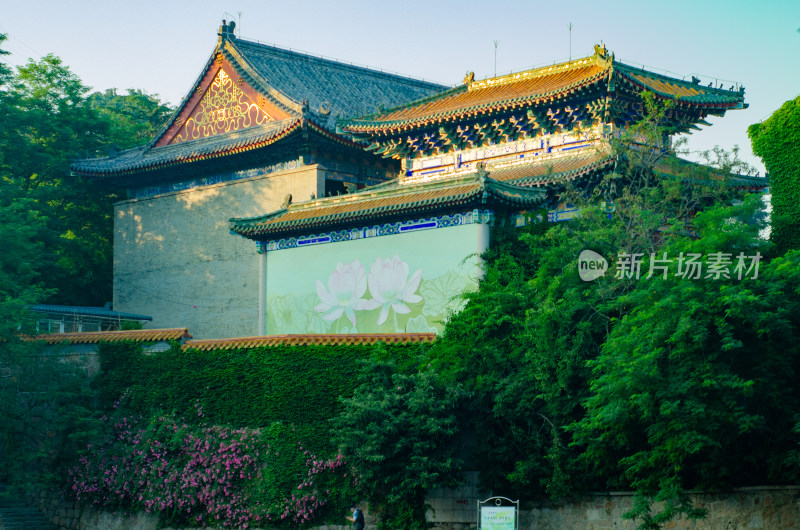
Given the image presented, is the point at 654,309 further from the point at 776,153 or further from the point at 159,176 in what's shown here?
the point at 159,176

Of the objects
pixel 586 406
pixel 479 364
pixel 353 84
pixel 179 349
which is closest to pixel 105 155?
pixel 353 84

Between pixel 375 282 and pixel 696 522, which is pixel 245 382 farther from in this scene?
pixel 696 522

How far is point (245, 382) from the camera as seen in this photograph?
830 inches

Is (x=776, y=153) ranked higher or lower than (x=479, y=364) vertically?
higher

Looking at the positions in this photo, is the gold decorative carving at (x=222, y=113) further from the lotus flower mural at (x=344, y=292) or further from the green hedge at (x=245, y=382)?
the green hedge at (x=245, y=382)

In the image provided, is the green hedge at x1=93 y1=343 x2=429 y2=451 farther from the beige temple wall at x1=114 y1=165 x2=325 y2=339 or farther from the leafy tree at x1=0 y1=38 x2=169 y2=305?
the leafy tree at x1=0 y1=38 x2=169 y2=305

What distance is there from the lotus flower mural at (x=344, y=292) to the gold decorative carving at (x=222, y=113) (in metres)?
6.99

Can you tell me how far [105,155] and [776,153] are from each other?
2039 centimetres

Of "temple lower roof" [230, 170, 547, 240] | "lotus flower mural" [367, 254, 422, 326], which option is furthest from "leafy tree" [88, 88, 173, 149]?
"lotus flower mural" [367, 254, 422, 326]

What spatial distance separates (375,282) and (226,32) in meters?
10.9

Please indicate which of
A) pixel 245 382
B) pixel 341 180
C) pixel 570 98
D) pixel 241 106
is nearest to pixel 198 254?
pixel 241 106

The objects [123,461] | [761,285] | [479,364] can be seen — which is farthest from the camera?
[123,461]

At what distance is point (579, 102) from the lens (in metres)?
22.5

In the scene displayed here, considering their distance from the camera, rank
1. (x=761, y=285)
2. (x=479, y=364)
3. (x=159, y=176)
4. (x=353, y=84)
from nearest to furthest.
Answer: (x=761, y=285) < (x=479, y=364) < (x=159, y=176) < (x=353, y=84)
